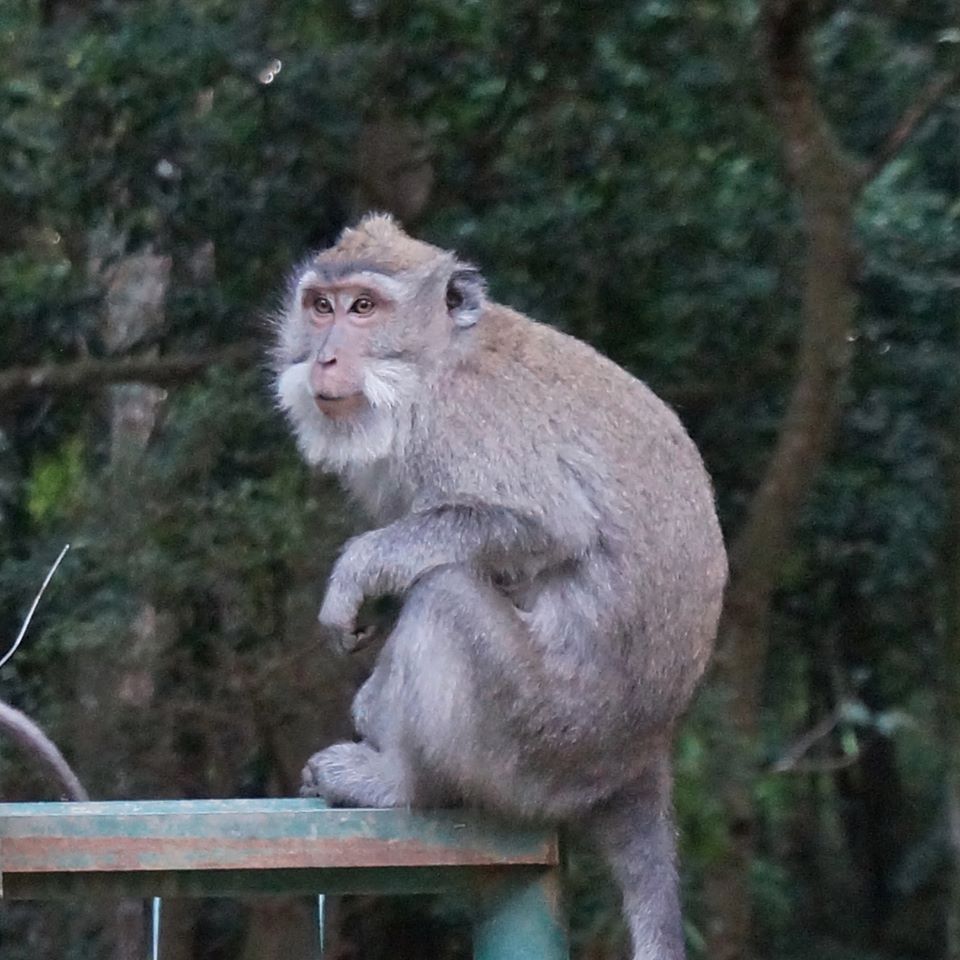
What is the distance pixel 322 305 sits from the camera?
4.22 m

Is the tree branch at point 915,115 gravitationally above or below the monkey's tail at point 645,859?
above

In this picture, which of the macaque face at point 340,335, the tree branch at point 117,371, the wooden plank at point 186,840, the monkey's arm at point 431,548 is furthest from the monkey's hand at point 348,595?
the tree branch at point 117,371

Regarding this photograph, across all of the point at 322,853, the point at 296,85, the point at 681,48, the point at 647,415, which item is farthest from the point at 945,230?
the point at 322,853

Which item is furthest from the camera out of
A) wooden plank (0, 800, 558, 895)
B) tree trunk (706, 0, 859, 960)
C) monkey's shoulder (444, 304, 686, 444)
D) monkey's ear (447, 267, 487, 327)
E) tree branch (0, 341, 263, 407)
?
tree branch (0, 341, 263, 407)

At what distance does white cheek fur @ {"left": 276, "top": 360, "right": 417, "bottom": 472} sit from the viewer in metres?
4.00

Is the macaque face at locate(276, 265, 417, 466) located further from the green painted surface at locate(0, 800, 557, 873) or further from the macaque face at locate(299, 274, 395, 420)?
the green painted surface at locate(0, 800, 557, 873)

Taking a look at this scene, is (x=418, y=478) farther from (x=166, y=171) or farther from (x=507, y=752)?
(x=166, y=171)

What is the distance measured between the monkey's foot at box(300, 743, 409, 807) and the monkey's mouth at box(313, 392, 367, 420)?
74 centimetres

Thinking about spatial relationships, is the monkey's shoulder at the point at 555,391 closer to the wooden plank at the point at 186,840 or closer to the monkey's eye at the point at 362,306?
the monkey's eye at the point at 362,306

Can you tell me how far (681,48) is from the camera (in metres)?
7.04

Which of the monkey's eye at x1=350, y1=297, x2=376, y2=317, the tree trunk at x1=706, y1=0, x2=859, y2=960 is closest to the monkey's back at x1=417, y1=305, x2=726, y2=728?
the monkey's eye at x1=350, y1=297, x2=376, y2=317

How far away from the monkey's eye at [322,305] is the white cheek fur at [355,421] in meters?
0.13

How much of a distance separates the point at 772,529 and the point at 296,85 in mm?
2432

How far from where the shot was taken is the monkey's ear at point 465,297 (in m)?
4.18
